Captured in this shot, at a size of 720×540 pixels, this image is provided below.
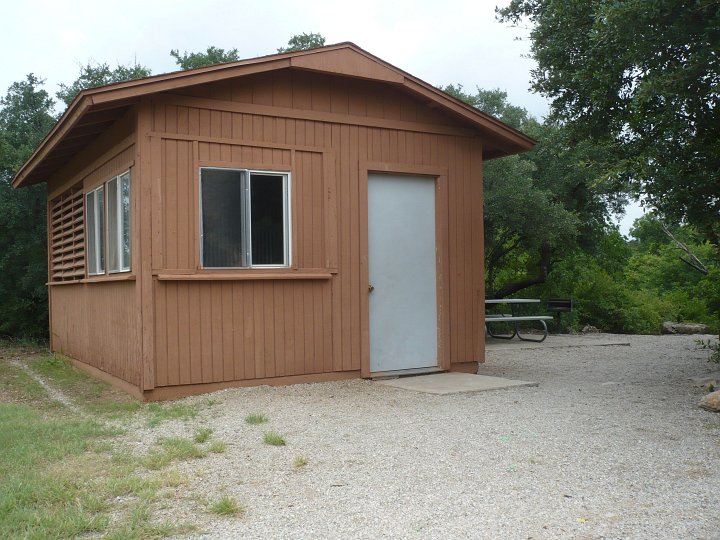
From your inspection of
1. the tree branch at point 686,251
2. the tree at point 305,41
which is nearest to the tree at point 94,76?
the tree at point 305,41

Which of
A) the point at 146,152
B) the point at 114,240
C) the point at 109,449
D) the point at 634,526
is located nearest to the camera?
the point at 634,526

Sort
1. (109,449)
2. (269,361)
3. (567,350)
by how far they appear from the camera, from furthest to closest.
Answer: (567,350) → (269,361) → (109,449)

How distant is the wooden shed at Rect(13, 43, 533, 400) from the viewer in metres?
7.59

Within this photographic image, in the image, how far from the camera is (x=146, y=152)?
7480 mm

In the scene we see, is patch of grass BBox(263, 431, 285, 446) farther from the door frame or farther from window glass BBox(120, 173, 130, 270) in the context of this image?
→ the door frame

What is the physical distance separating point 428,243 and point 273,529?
233 inches

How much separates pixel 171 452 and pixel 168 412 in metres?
1.66

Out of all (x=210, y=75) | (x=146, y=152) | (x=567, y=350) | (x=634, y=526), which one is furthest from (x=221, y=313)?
(x=567, y=350)

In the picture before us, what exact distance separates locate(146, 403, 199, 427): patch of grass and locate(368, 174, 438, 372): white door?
2567 mm

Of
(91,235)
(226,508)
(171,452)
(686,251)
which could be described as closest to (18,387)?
(91,235)

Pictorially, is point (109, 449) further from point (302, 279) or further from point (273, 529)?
point (302, 279)

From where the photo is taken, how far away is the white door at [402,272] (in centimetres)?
889

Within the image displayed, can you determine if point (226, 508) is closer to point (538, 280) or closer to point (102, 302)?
point (102, 302)

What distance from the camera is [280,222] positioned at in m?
8.27
